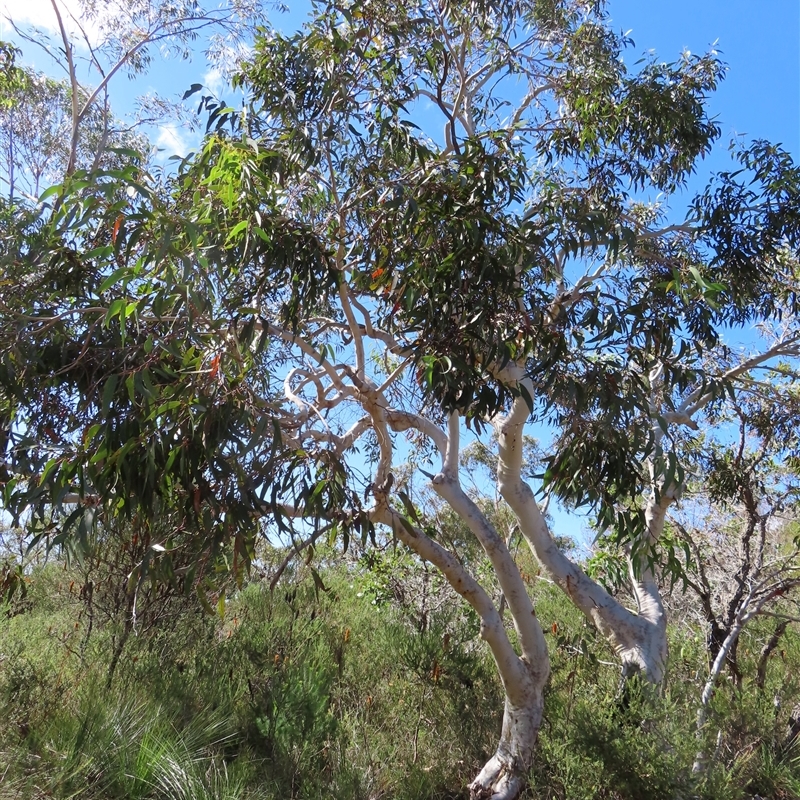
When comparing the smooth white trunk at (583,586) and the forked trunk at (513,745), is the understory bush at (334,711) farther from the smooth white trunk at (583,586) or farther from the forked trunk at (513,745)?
the smooth white trunk at (583,586)

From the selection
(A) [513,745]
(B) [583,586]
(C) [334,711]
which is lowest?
(C) [334,711]

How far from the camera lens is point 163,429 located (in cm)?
275

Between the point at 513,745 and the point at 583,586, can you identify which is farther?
the point at 583,586

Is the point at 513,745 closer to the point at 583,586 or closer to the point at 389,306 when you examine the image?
the point at 583,586

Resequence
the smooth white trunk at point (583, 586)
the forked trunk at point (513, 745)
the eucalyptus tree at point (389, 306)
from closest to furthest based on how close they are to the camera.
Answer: the eucalyptus tree at point (389, 306)
the forked trunk at point (513, 745)
the smooth white trunk at point (583, 586)

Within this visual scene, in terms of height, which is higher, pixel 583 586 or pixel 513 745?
pixel 583 586

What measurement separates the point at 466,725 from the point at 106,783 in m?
2.91

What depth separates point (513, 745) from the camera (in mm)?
4742

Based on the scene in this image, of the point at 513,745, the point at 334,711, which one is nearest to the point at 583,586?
the point at 513,745

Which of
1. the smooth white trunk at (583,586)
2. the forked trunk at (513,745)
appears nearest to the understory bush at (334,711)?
the forked trunk at (513,745)

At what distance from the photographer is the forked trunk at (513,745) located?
467cm

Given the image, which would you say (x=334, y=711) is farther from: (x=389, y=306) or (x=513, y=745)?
(x=389, y=306)

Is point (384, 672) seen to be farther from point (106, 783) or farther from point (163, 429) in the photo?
point (163, 429)

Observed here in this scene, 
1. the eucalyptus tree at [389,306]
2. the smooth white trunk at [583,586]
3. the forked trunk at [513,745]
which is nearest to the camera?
the eucalyptus tree at [389,306]
